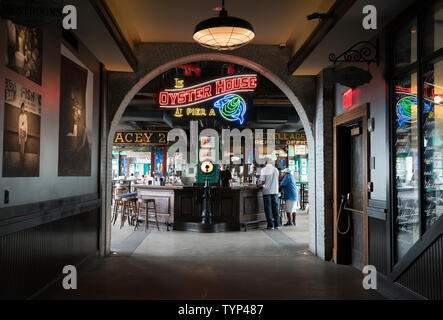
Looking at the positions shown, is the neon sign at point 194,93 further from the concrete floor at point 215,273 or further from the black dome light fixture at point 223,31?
the concrete floor at point 215,273

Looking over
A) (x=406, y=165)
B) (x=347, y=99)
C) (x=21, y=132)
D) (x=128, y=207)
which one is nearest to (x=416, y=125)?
(x=406, y=165)

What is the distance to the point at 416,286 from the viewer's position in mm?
3822

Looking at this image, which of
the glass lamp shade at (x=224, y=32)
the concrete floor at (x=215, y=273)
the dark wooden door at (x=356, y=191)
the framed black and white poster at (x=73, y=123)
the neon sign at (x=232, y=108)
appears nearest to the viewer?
the glass lamp shade at (x=224, y=32)

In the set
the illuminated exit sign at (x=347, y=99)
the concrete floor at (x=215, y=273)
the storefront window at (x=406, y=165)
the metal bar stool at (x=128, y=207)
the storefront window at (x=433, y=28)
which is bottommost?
the concrete floor at (x=215, y=273)

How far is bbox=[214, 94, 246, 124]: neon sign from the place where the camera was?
744 cm

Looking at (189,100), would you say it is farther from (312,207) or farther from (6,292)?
(6,292)

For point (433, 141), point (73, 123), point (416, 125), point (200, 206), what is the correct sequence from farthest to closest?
point (200, 206) → point (73, 123) → point (416, 125) → point (433, 141)

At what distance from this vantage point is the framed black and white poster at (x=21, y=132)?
10.9 feet

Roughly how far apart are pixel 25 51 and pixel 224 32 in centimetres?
206

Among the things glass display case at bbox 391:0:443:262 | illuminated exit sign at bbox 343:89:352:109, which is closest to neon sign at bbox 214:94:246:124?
illuminated exit sign at bbox 343:89:352:109

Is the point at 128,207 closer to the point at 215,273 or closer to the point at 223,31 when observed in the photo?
the point at 215,273

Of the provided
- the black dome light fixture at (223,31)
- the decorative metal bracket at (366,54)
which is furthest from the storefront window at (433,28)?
the black dome light fixture at (223,31)

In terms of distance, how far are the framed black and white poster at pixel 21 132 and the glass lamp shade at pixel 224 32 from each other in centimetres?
192

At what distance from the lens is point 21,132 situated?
11.8 ft
